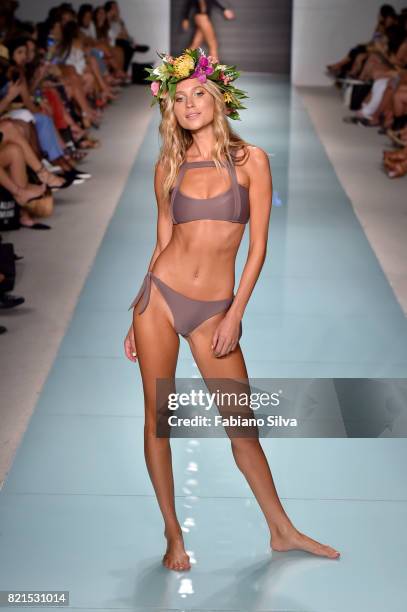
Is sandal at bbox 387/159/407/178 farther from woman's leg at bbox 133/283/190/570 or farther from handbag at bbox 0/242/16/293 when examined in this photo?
woman's leg at bbox 133/283/190/570

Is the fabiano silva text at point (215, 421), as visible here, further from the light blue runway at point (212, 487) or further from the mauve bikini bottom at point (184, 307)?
the mauve bikini bottom at point (184, 307)

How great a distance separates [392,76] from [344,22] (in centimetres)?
491

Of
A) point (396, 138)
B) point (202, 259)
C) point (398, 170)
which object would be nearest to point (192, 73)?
point (202, 259)

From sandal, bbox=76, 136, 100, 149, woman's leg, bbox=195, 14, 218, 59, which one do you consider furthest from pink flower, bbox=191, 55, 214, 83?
woman's leg, bbox=195, 14, 218, 59

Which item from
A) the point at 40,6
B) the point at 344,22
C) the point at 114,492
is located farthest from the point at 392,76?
the point at 114,492

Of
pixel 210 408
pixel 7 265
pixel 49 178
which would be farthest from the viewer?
pixel 49 178

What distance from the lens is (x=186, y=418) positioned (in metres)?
3.85

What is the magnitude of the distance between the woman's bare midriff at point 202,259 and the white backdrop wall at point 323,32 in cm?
1350

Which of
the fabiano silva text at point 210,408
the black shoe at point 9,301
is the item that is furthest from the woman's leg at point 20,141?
the fabiano silva text at point 210,408

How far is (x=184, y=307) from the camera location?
260cm

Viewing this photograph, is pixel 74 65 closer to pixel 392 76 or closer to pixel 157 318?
pixel 392 76

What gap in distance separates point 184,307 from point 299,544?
2.35ft

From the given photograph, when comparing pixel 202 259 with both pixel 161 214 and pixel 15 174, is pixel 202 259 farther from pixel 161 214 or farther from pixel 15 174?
pixel 15 174

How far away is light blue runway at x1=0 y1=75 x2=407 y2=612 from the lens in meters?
2.71
